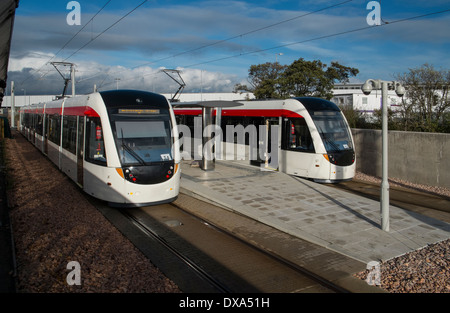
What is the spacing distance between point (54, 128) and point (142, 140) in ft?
26.3

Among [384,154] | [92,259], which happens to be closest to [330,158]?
[384,154]

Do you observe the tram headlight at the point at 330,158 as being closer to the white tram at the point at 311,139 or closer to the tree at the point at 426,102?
the white tram at the point at 311,139

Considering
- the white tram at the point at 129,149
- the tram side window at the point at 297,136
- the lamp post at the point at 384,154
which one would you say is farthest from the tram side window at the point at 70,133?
A: the lamp post at the point at 384,154

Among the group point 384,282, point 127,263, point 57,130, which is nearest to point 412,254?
point 384,282

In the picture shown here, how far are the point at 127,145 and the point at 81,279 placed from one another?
4.30 m

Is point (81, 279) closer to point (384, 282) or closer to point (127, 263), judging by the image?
point (127, 263)

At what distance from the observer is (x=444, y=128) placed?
15047 mm

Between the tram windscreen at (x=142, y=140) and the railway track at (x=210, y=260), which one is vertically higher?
the tram windscreen at (x=142, y=140)

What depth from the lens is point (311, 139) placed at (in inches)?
510

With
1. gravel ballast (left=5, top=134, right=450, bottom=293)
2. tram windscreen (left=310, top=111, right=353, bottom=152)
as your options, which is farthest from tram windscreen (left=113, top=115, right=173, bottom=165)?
tram windscreen (left=310, top=111, right=353, bottom=152)

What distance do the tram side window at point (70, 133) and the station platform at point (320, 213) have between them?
372 centimetres

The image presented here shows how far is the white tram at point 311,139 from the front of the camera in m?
12.8

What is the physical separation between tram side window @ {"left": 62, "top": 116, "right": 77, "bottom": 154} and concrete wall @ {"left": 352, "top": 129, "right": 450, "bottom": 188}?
11564mm

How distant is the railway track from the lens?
5465 mm
